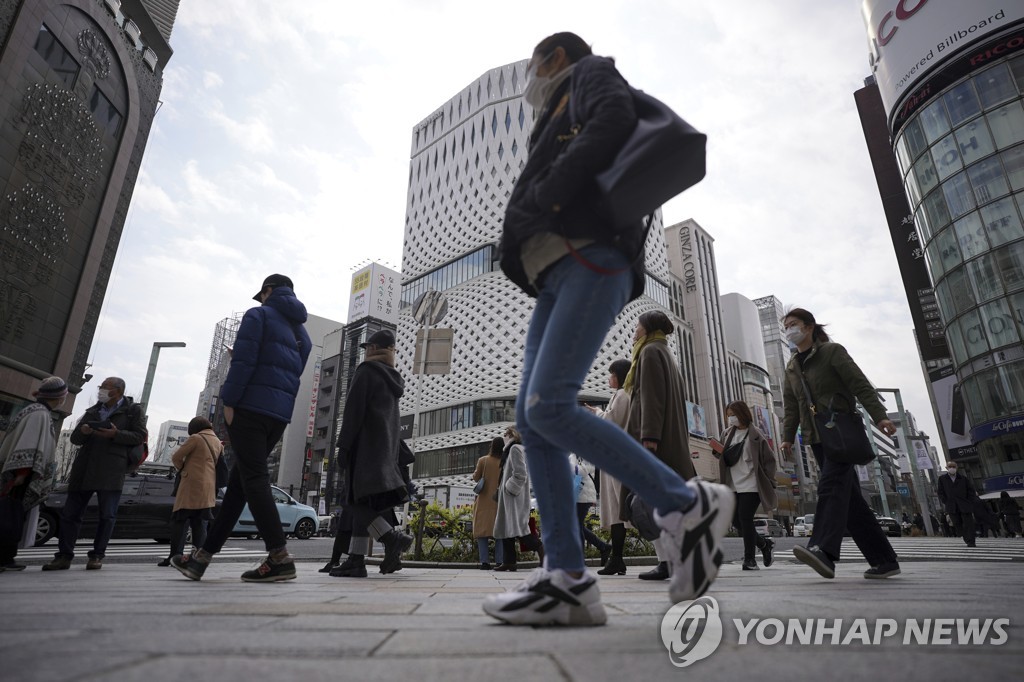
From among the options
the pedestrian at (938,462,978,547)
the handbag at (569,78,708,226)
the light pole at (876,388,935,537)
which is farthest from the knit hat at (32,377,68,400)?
the light pole at (876,388,935,537)

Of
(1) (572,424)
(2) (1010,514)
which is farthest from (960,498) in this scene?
(1) (572,424)

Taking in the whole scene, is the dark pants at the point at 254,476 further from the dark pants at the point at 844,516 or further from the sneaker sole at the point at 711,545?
the dark pants at the point at 844,516

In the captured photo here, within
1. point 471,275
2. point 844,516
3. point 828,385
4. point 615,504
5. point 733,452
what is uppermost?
point 471,275

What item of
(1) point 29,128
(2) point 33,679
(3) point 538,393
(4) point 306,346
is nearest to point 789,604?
(3) point 538,393

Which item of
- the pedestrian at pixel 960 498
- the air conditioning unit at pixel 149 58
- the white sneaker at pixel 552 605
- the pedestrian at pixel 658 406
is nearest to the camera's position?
the white sneaker at pixel 552 605

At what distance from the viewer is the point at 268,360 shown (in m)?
3.50

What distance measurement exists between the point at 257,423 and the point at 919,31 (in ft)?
120

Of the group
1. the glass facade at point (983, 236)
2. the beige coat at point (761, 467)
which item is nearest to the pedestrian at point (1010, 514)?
the glass facade at point (983, 236)

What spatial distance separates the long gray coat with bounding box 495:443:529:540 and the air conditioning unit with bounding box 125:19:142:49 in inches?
1137

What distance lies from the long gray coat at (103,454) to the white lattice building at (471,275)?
3834 cm

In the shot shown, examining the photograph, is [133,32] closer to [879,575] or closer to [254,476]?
[254,476]

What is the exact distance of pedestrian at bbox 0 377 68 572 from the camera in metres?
4.04

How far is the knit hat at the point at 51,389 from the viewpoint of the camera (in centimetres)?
442

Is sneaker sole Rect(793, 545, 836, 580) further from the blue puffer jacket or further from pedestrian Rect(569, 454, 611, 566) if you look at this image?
the blue puffer jacket
